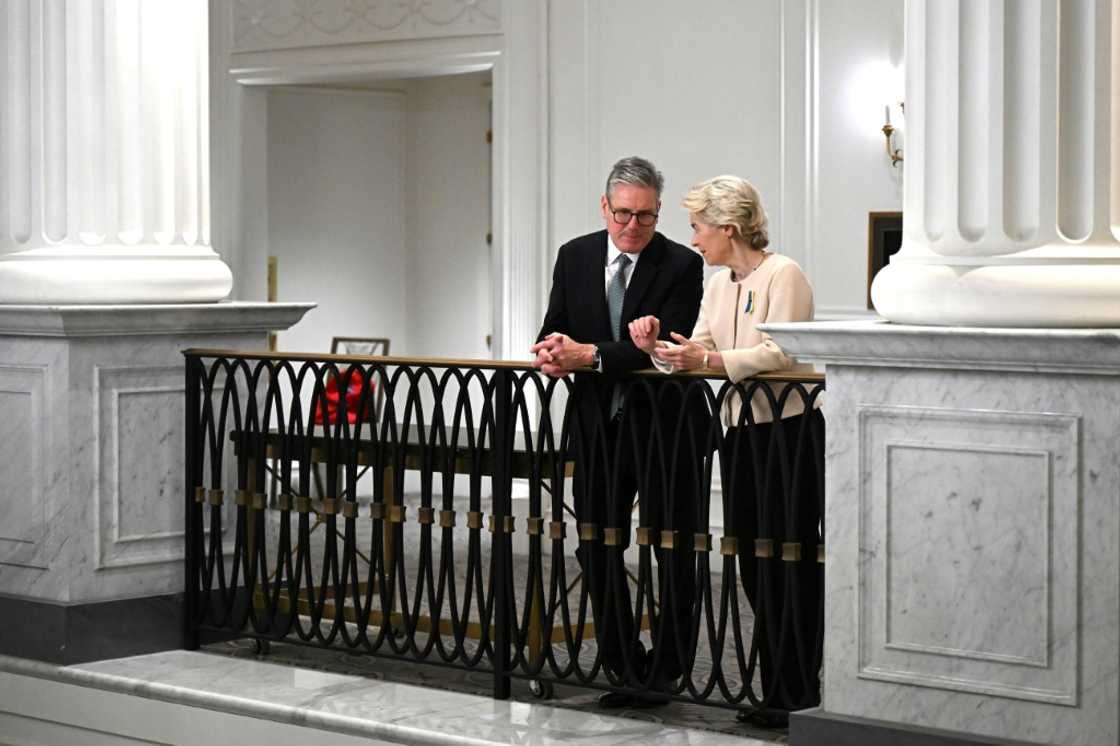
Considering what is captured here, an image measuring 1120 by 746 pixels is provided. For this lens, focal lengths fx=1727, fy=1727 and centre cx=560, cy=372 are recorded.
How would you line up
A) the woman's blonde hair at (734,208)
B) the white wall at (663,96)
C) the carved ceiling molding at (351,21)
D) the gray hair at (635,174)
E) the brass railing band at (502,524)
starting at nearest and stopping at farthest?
the woman's blonde hair at (734,208) → the gray hair at (635,174) → the brass railing band at (502,524) → the white wall at (663,96) → the carved ceiling molding at (351,21)

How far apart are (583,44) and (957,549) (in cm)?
543

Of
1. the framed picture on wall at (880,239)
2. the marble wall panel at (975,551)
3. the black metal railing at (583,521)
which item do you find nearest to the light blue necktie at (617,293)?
the black metal railing at (583,521)

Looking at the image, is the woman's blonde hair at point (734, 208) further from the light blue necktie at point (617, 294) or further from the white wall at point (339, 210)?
the white wall at point (339, 210)

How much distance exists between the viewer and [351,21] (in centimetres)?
1034

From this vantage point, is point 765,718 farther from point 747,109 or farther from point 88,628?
point 747,109

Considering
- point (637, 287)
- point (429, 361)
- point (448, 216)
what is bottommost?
point (429, 361)

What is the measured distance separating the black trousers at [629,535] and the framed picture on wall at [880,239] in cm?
326

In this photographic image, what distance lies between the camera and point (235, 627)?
21.5 feet

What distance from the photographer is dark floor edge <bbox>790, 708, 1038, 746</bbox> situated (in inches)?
178

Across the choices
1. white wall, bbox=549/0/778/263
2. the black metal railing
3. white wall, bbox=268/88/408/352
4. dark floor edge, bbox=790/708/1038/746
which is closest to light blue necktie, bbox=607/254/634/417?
the black metal railing

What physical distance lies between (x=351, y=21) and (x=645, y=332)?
5.76 meters

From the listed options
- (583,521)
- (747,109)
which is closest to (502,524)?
(583,521)

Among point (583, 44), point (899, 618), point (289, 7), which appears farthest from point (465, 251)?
point (899, 618)

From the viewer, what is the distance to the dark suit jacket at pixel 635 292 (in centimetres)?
552
